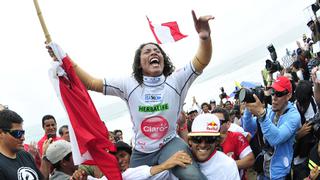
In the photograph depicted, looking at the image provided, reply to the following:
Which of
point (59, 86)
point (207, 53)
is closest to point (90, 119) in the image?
point (59, 86)

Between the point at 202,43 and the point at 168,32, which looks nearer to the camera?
the point at 202,43

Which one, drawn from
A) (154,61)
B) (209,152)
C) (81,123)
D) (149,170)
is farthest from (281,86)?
(81,123)

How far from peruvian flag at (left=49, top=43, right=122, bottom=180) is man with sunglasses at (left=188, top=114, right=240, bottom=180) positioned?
0.63m

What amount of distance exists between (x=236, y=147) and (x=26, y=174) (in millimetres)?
2177

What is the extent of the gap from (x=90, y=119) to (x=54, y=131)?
339 centimetres

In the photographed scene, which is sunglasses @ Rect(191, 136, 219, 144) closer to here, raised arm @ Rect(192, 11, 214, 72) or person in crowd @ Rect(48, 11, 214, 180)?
person in crowd @ Rect(48, 11, 214, 180)

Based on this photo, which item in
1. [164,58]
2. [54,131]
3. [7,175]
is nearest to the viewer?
[7,175]

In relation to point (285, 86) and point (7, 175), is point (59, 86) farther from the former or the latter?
point (285, 86)

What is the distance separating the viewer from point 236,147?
166 inches

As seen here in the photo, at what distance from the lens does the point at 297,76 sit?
29.2 ft

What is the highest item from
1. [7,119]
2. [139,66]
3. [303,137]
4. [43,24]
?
[43,24]

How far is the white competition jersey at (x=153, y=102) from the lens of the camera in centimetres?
302

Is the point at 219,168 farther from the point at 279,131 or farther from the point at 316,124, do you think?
the point at 316,124

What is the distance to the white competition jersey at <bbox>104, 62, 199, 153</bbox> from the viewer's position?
302 cm
